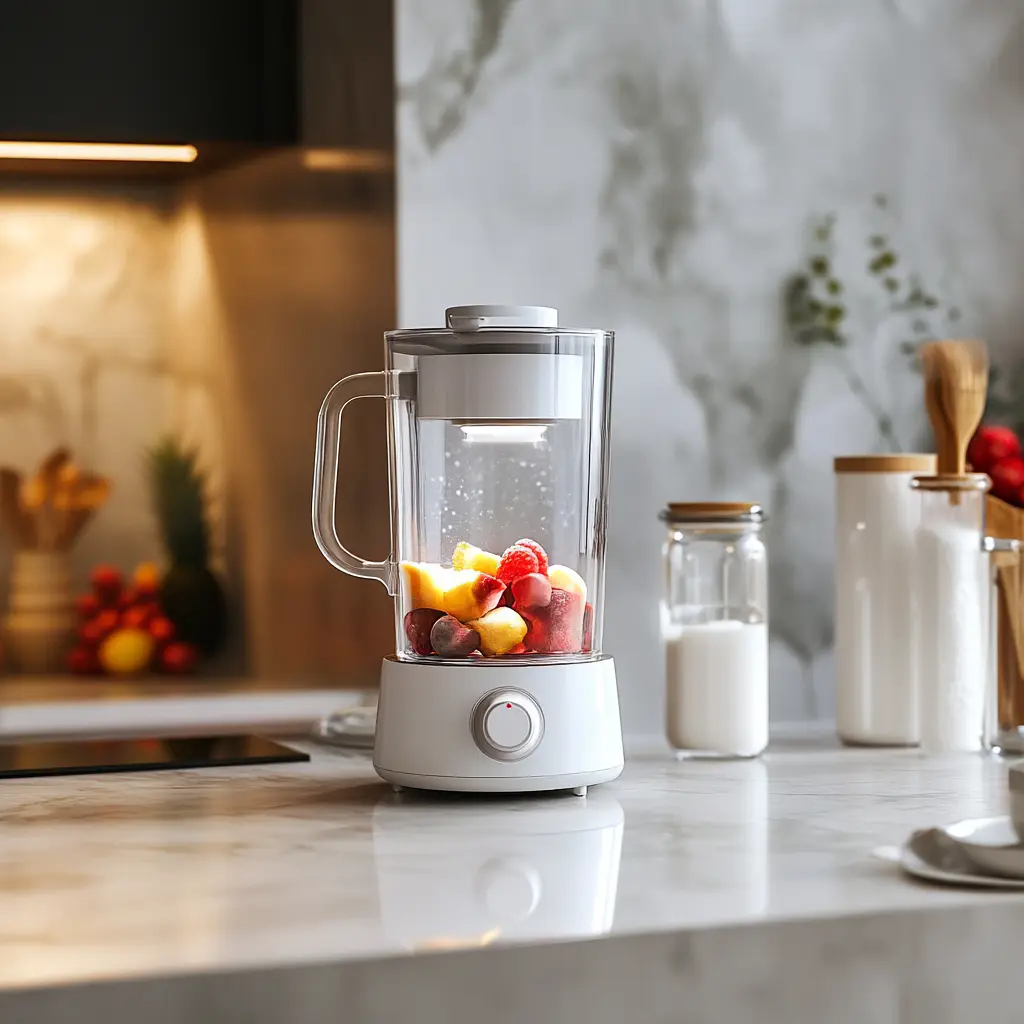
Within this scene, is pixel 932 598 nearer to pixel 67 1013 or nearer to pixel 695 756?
pixel 695 756

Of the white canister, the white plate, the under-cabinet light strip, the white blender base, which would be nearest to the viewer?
the white plate

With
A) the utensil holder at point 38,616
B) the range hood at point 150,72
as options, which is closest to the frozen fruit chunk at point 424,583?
the range hood at point 150,72

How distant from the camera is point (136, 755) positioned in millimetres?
1272

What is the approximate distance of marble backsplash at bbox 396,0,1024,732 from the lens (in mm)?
1433

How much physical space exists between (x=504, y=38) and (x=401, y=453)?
491 mm

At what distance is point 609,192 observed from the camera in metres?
1.46

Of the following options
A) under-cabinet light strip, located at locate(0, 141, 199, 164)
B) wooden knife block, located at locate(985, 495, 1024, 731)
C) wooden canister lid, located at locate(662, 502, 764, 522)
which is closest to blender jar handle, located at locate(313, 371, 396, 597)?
wooden canister lid, located at locate(662, 502, 764, 522)

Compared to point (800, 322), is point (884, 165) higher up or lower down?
higher up

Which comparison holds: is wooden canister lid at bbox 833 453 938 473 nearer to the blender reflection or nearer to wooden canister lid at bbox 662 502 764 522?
wooden canister lid at bbox 662 502 764 522

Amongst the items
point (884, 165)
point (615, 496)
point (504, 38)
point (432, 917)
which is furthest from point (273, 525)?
point (432, 917)

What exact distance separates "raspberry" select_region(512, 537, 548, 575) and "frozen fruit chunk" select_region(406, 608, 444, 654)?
0.25ft

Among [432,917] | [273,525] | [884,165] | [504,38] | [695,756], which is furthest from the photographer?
[273,525]

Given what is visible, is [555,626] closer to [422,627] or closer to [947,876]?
[422,627]

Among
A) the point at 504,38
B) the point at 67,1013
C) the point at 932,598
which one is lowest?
the point at 67,1013
